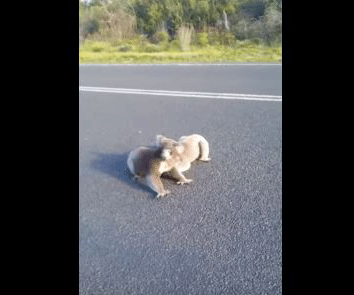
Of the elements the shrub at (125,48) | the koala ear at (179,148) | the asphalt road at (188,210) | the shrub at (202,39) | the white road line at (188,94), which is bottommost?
the asphalt road at (188,210)

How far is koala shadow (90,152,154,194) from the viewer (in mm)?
2207

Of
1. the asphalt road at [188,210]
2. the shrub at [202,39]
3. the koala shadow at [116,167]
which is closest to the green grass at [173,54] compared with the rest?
the shrub at [202,39]

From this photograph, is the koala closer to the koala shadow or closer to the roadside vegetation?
Result: the koala shadow

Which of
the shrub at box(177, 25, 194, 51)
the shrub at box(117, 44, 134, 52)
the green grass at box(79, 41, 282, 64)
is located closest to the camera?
the shrub at box(177, 25, 194, 51)

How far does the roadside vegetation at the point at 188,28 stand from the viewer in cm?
280

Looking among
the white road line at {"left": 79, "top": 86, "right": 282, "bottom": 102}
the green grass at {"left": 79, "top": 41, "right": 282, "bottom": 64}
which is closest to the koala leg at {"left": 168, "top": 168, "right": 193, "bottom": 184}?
the white road line at {"left": 79, "top": 86, "right": 282, "bottom": 102}

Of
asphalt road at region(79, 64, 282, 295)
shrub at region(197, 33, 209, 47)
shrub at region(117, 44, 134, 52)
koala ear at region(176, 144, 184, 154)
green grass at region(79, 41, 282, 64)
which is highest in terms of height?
shrub at region(117, 44, 134, 52)

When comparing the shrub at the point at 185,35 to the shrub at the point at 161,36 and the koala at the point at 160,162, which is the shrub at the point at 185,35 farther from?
the koala at the point at 160,162

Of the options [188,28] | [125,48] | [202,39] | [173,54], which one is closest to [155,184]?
[188,28]
